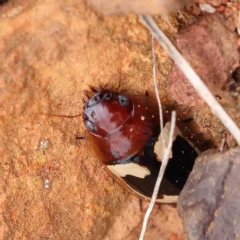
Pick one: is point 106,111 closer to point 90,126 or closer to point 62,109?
→ point 90,126

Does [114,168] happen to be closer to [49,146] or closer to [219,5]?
[49,146]

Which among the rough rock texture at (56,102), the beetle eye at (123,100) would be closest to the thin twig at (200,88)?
the rough rock texture at (56,102)

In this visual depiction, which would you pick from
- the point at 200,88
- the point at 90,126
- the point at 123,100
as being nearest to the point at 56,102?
the point at 90,126

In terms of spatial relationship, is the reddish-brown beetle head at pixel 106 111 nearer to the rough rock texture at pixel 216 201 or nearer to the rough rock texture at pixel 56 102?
the rough rock texture at pixel 56 102

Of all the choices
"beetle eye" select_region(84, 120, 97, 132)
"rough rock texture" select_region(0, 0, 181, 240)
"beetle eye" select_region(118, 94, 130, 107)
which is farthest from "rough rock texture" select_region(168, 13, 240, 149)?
"beetle eye" select_region(84, 120, 97, 132)

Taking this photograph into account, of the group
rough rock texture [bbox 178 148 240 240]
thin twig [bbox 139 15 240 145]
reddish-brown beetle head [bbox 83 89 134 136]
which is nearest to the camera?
thin twig [bbox 139 15 240 145]

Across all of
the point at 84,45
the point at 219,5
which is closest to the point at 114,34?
the point at 84,45

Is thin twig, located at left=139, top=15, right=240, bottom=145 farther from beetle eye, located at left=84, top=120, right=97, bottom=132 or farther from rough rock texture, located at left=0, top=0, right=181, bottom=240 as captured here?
beetle eye, located at left=84, top=120, right=97, bottom=132
